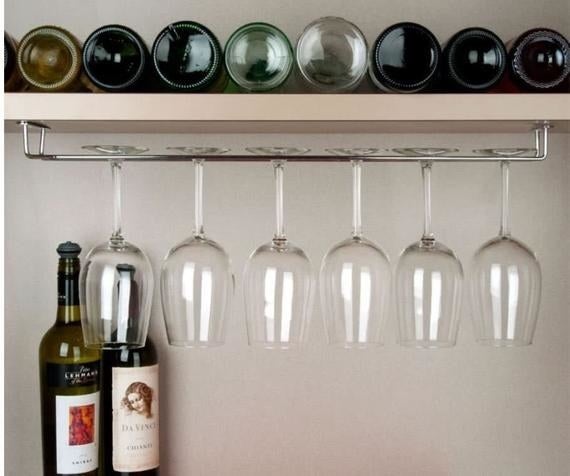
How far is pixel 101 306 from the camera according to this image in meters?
1.24

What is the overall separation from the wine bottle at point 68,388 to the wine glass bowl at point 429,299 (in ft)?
1.67

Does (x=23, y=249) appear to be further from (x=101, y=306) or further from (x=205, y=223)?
(x=101, y=306)

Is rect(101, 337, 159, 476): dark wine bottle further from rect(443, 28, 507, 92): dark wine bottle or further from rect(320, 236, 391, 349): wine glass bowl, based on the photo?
rect(443, 28, 507, 92): dark wine bottle

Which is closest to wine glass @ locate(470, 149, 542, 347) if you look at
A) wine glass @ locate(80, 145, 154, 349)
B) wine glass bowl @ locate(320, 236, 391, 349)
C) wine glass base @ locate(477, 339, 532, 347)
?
wine glass base @ locate(477, 339, 532, 347)

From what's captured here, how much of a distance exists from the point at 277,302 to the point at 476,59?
0.44m

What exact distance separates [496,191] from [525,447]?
434 millimetres

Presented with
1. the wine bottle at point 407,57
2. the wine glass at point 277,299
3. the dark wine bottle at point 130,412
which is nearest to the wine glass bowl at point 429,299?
the wine glass at point 277,299

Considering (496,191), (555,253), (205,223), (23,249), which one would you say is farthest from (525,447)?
(23,249)

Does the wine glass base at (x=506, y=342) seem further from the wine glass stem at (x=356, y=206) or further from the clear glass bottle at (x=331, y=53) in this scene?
the clear glass bottle at (x=331, y=53)

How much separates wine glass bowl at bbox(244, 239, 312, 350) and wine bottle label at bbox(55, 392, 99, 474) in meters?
0.37

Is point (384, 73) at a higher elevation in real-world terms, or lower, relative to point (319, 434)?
higher

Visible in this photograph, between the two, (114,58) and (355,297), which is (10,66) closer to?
(114,58)

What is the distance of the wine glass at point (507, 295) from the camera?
1.26m

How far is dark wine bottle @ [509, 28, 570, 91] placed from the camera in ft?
4.39
